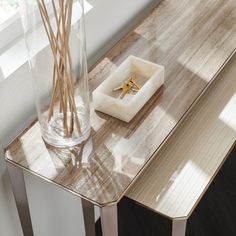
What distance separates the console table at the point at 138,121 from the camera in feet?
3.53

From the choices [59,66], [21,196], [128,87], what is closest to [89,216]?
[21,196]

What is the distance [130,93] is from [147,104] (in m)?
0.05

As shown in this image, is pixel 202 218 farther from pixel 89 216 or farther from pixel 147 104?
pixel 147 104

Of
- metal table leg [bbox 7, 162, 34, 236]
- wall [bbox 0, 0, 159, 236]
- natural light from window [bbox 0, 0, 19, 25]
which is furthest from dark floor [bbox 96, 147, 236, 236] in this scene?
natural light from window [bbox 0, 0, 19, 25]

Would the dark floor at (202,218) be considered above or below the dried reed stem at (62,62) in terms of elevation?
below

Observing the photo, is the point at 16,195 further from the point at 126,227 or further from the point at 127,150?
the point at 126,227

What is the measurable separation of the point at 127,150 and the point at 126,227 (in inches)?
23.0

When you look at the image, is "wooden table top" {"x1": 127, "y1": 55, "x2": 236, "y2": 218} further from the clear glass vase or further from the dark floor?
the dark floor

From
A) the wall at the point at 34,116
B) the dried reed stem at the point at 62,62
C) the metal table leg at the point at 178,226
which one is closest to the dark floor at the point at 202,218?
the wall at the point at 34,116

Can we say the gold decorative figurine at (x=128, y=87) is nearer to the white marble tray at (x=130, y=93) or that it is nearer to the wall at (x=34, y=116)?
the white marble tray at (x=130, y=93)

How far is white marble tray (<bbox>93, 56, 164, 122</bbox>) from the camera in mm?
1176

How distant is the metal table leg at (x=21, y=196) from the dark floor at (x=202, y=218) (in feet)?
1.29

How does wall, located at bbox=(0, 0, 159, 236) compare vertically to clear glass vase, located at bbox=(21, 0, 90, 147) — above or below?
below

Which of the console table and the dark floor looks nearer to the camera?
the console table
